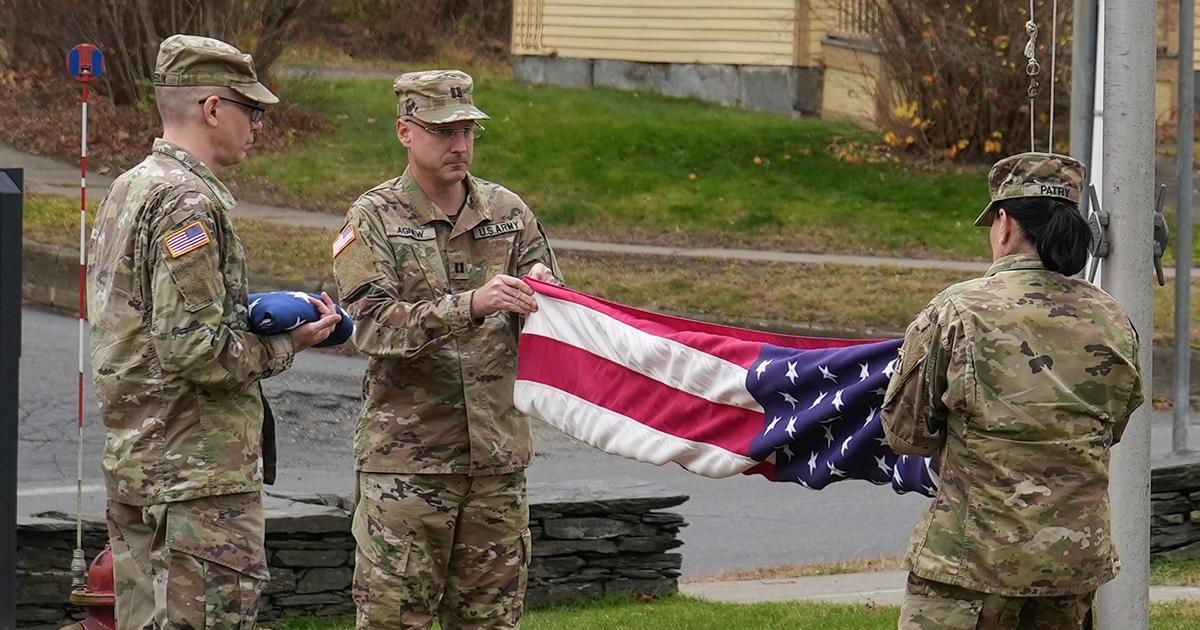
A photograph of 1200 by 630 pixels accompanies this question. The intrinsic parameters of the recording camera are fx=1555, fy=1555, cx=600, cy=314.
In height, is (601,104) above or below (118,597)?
above

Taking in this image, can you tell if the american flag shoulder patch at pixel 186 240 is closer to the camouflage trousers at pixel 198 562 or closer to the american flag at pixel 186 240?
the american flag at pixel 186 240

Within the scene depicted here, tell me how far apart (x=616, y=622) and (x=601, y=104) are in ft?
58.7

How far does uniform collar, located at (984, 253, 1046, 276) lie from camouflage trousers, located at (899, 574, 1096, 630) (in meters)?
0.90

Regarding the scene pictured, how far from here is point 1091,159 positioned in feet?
18.7

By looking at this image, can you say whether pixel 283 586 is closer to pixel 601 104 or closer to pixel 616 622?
pixel 616 622

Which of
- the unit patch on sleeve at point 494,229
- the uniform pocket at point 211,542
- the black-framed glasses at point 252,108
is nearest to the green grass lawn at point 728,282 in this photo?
the unit patch on sleeve at point 494,229

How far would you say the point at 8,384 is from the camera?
600cm

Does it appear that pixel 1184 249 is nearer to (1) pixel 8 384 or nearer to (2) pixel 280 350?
(2) pixel 280 350

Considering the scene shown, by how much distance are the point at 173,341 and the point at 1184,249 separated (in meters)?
6.75

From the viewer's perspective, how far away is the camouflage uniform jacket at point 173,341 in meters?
4.55

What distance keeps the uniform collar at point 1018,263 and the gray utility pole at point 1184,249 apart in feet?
16.9

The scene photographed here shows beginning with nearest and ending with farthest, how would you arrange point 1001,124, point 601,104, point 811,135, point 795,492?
1. point 795,492
2. point 1001,124
3. point 811,135
4. point 601,104

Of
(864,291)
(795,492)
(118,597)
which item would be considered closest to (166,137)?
(118,597)

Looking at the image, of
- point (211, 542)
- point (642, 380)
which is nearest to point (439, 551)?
point (211, 542)
